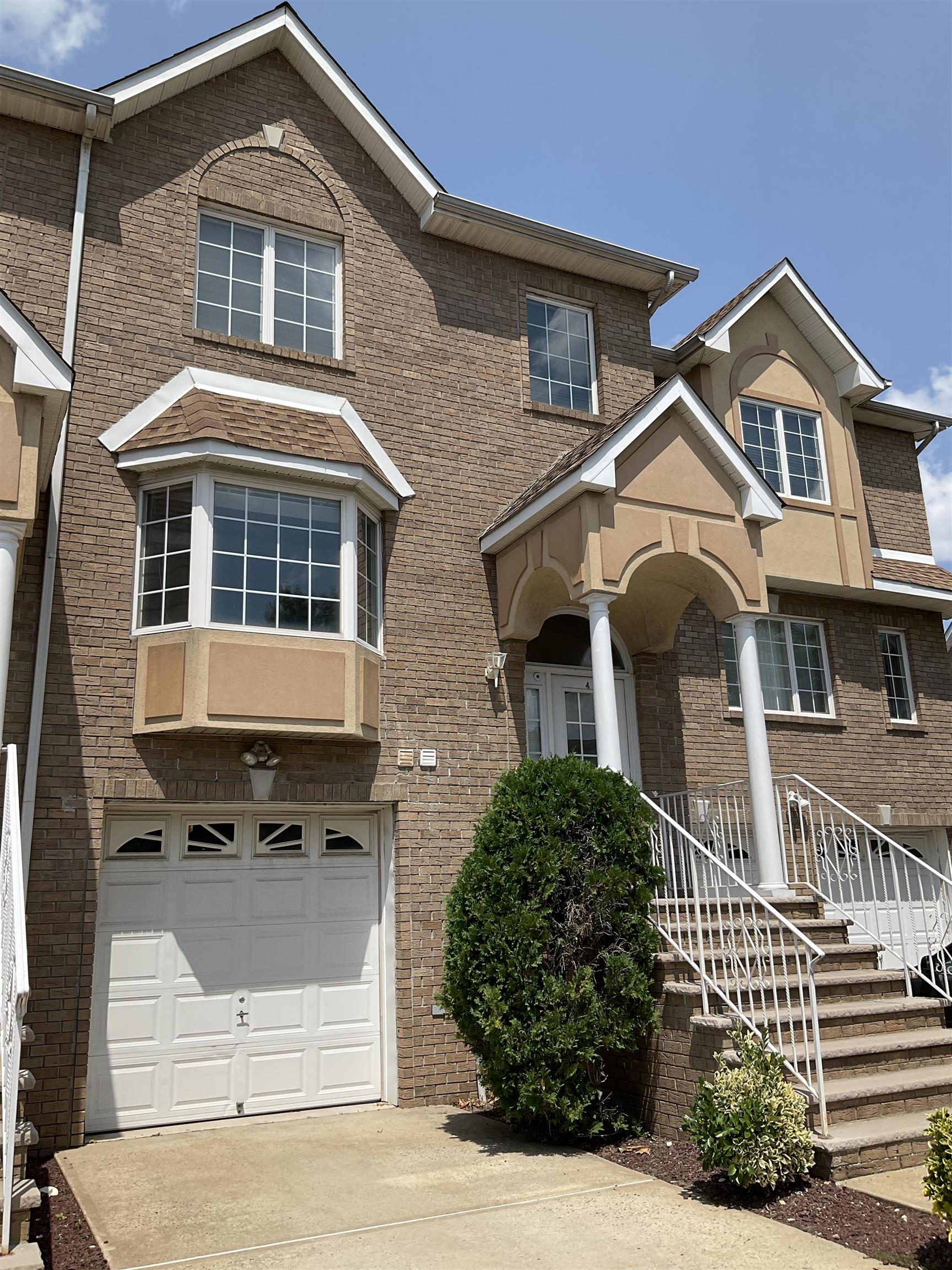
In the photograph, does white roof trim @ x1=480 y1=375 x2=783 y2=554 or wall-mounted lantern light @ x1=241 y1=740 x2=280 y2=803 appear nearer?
wall-mounted lantern light @ x1=241 y1=740 x2=280 y2=803

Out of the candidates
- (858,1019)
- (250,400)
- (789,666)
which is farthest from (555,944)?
(789,666)

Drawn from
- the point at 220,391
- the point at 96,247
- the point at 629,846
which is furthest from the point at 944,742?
the point at 96,247

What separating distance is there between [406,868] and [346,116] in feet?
27.2

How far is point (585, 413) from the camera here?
1220cm

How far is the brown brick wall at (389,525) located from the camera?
8539 millimetres

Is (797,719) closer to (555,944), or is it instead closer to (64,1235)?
(555,944)

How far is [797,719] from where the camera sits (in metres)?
12.8

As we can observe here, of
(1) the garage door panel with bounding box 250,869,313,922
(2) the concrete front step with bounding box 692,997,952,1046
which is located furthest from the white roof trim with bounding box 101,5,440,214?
(2) the concrete front step with bounding box 692,997,952,1046

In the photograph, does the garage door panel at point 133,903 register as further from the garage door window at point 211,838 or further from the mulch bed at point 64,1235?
the mulch bed at point 64,1235

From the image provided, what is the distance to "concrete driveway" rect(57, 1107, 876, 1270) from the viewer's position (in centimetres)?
524

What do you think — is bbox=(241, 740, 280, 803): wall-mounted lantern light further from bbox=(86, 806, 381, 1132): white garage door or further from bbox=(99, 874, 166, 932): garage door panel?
bbox=(99, 874, 166, 932): garage door panel

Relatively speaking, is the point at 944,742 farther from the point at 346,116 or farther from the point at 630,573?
the point at 346,116

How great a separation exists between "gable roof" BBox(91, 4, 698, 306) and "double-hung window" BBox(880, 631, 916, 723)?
5.86 meters

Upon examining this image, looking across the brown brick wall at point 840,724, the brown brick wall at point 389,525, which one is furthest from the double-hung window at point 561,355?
the brown brick wall at point 840,724
